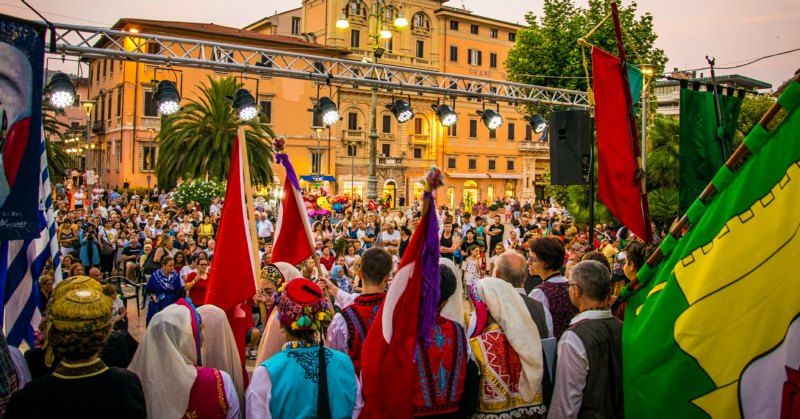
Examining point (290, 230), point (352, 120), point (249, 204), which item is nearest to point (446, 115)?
point (290, 230)

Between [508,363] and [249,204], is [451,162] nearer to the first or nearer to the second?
[249,204]

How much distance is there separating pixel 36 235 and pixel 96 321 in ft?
4.96

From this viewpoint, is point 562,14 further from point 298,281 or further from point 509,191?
point 509,191

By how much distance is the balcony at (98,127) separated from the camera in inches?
1917

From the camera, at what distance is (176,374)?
10.5 ft

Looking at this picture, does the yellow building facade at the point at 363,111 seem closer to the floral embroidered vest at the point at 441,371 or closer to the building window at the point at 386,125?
the building window at the point at 386,125

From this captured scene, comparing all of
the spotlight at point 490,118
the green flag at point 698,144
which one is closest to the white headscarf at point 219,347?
the green flag at point 698,144

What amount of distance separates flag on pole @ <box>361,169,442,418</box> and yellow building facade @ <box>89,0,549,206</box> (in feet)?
124

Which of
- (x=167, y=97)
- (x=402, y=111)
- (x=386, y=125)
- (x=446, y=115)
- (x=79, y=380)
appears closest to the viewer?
(x=79, y=380)

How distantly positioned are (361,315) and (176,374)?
1.07m

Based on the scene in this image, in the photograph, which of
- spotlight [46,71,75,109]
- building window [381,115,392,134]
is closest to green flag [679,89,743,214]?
spotlight [46,71,75,109]

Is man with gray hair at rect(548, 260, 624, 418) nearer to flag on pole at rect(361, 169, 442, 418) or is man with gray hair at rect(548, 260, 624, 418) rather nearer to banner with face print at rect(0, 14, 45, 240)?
flag on pole at rect(361, 169, 442, 418)

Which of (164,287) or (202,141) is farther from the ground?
(202,141)

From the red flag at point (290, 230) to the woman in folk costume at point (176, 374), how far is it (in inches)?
86.2
